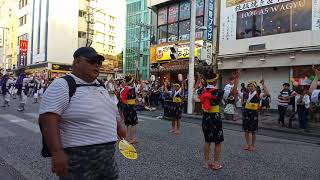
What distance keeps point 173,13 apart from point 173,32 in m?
1.48

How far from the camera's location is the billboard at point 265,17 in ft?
65.6

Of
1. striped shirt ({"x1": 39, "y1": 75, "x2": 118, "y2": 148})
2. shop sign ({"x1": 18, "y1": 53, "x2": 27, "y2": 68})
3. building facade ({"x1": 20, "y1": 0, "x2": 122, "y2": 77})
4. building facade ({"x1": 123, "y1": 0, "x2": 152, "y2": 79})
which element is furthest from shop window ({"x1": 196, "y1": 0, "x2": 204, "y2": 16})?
shop sign ({"x1": 18, "y1": 53, "x2": 27, "y2": 68})

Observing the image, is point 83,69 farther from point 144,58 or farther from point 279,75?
point 144,58

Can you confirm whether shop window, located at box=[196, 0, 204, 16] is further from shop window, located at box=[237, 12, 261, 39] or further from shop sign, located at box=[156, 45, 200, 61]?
shop window, located at box=[237, 12, 261, 39]

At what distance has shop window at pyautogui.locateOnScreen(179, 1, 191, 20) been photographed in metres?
27.8

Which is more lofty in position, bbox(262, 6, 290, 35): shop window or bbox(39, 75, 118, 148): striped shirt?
bbox(262, 6, 290, 35): shop window

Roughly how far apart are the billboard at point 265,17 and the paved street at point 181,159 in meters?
10.6

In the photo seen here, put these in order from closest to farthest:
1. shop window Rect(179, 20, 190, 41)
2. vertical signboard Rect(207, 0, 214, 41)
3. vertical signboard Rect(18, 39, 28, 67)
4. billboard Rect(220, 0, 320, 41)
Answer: billboard Rect(220, 0, 320, 41) → vertical signboard Rect(207, 0, 214, 41) → shop window Rect(179, 20, 190, 41) → vertical signboard Rect(18, 39, 28, 67)

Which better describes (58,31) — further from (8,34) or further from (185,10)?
(185,10)

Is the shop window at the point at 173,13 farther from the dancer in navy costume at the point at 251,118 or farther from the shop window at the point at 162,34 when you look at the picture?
the dancer in navy costume at the point at 251,118

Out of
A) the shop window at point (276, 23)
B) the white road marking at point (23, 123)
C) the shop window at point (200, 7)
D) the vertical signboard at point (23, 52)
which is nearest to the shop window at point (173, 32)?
the shop window at point (200, 7)

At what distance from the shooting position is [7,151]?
8.13m

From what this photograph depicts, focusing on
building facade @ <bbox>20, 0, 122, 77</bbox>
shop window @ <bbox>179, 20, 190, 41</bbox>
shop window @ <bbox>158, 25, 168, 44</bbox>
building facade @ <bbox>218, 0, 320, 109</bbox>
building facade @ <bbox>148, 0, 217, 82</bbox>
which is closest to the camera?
building facade @ <bbox>218, 0, 320, 109</bbox>

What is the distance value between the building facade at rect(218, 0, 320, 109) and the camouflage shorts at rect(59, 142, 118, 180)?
697 inches
